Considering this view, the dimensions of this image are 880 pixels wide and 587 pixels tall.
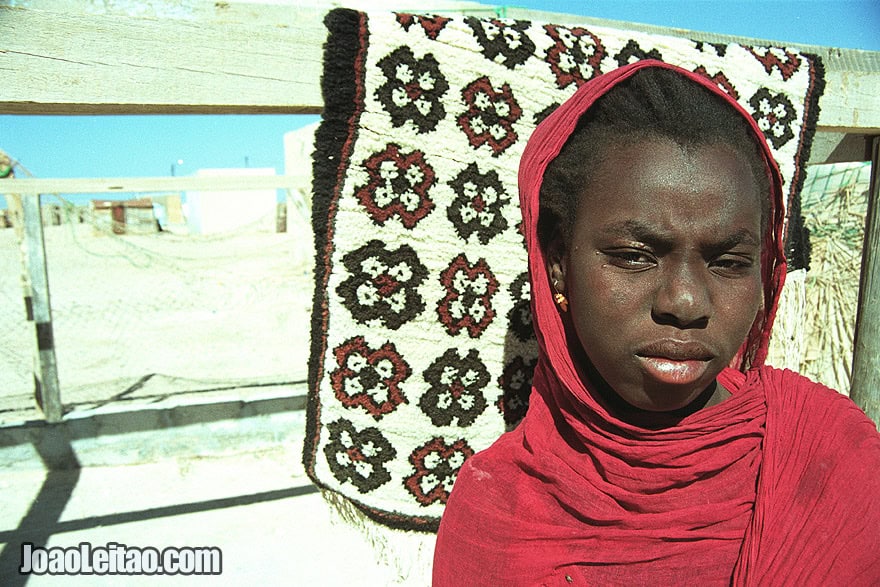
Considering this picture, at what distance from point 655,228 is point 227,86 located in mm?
1008

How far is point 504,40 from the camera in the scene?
1628 mm

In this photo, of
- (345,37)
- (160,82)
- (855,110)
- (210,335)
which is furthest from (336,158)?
(210,335)

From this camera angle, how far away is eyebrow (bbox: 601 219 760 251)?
108 cm

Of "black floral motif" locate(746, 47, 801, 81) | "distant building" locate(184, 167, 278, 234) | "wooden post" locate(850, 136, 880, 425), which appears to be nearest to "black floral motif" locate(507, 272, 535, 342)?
"black floral motif" locate(746, 47, 801, 81)

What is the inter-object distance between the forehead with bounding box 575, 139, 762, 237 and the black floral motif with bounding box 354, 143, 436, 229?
0.57m

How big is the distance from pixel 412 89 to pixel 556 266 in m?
0.59

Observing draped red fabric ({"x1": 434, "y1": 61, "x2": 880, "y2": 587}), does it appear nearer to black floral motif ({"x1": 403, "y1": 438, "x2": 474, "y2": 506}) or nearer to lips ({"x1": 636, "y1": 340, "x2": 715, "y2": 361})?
lips ({"x1": 636, "y1": 340, "x2": 715, "y2": 361})

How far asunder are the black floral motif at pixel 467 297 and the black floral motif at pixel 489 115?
30 centimetres

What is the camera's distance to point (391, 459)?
171 cm

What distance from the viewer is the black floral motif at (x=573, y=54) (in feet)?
5.49

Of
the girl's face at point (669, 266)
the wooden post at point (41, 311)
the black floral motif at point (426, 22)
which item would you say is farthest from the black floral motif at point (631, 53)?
the wooden post at point (41, 311)

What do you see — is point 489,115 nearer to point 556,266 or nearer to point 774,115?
point 556,266

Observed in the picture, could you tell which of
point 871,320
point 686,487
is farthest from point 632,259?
point 871,320

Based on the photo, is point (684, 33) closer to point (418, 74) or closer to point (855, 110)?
point (855, 110)
